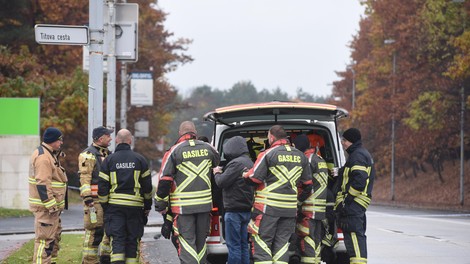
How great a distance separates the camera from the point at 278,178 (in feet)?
36.3

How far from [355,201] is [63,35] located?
452 centimetres

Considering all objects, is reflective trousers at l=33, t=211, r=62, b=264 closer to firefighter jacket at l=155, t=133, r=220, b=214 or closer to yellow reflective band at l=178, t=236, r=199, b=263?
firefighter jacket at l=155, t=133, r=220, b=214

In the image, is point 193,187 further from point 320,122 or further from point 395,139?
point 395,139

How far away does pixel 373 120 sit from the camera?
2088 inches

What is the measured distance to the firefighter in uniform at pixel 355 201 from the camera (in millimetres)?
12047

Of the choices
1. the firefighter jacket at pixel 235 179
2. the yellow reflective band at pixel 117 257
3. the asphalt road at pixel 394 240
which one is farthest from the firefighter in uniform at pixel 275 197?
the asphalt road at pixel 394 240

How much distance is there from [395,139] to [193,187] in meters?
43.6

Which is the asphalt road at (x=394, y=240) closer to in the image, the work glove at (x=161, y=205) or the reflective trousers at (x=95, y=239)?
the reflective trousers at (x=95, y=239)

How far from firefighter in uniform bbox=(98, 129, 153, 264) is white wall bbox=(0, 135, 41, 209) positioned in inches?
631

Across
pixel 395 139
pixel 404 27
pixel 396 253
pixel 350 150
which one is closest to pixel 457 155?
pixel 395 139

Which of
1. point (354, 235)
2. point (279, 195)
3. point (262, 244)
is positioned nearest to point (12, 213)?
point (354, 235)

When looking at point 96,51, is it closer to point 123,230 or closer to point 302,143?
point 123,230

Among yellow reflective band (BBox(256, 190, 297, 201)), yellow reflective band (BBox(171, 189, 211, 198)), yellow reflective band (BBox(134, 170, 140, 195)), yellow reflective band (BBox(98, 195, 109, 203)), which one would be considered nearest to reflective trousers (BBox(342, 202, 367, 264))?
yellow reflective band (BBox(256, 190, 297, 201))

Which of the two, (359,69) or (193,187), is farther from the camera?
(359,69)
